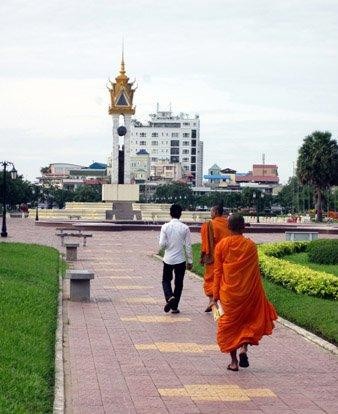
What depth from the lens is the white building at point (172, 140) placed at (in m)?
180

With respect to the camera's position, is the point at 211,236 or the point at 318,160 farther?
the point at 318,160

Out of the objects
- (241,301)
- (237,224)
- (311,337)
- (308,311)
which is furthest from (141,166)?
(241,301)

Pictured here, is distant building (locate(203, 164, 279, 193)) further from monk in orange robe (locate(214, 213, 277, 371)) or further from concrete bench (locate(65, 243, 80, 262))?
monk in orange robe (locate(214, 213, 277, 371))

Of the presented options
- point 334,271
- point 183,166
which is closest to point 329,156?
point 334,271

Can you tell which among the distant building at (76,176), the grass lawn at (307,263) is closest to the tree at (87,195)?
the distant building at (76,176)

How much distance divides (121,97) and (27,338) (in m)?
57.9

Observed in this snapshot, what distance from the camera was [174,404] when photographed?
25.1 feet

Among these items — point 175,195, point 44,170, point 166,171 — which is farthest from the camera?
point 44,170

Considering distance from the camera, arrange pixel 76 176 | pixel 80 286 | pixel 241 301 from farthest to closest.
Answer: pixel 76 176 < pixel 80 286 < pixel 241 301

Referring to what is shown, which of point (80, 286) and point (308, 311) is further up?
point (80, 286)

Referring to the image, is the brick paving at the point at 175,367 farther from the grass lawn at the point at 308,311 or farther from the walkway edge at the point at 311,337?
the grass lawn at the point at 308,311

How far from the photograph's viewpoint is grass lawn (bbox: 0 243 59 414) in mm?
7332

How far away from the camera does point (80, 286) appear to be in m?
15.1

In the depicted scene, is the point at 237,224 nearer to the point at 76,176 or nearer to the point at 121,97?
the point at 121,97
